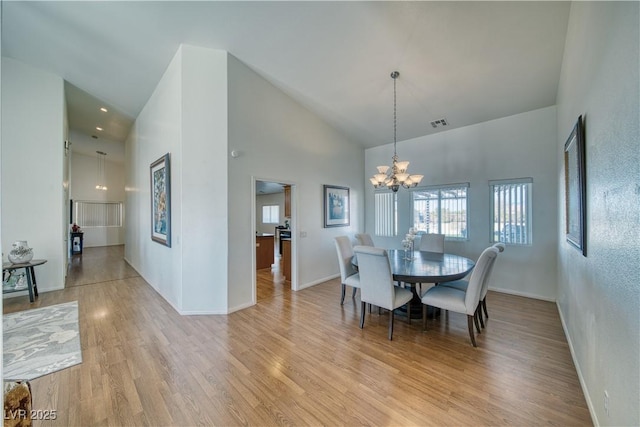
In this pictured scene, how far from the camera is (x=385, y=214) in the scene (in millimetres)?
6129

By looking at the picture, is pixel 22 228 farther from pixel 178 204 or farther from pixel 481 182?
pixel 481 182

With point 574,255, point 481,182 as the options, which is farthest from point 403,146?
point 574,255

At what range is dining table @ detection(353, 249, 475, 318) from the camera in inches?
116

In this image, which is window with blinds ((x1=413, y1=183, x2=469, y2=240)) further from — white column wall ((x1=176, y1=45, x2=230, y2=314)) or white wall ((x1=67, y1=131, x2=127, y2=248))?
white wall ((x1=67, y1=131, x2=127, y2=248))

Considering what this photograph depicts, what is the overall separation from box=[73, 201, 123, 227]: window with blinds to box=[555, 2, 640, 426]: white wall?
1296 centimetres

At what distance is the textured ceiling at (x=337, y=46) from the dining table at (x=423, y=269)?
2583mm

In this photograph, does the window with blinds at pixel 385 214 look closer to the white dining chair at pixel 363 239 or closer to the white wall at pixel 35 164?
the white dining chair at pixel 363 239

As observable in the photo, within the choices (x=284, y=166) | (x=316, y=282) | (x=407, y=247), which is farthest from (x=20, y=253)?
(x=407, y=247)

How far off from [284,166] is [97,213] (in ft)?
31.1

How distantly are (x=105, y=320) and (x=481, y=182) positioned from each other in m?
6.26

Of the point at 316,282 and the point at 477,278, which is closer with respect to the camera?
the point at 477,278

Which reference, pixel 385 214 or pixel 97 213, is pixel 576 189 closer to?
pixel 385 214

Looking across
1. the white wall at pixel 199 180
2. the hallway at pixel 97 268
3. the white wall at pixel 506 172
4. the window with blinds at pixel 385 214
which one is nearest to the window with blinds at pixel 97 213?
the hallway at pixel 97 268

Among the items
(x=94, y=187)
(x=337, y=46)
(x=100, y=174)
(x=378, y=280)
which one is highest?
(x=337, y=46)
